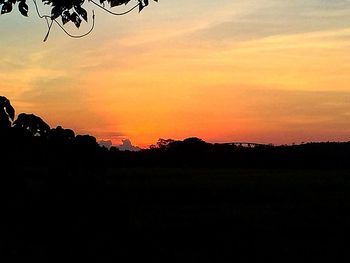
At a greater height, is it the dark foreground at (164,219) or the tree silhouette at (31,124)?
the tree silhouette at (31,124)

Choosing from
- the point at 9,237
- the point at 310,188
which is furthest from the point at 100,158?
the point at 310,188

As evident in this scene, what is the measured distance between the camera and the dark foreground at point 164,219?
299 cm

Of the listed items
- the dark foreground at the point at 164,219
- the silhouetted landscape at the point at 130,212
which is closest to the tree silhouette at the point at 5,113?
the silhouetted landscape at the point at 130,212

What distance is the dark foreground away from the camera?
299 cm

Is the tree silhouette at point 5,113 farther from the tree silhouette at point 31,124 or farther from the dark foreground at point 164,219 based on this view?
the dark foreground at point 164,219

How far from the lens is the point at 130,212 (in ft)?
10.2

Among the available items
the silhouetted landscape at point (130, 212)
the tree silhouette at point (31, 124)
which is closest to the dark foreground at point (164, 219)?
the silhouetted landscape at point (130, 212)

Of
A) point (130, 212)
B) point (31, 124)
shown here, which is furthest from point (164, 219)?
point (31, 124)

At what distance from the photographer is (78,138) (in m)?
2.97

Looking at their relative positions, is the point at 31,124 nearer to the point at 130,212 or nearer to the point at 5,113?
the point at 5,113

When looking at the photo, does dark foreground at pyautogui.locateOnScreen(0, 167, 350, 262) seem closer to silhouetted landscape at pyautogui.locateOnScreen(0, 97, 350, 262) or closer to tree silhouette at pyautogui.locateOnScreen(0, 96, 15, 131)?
silhouetted landscape at pyautogui.locateOnScreen(0, 97, 350, 262)

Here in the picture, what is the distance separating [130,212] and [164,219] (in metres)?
11.7

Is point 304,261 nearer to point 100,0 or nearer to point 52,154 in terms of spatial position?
point 100,0

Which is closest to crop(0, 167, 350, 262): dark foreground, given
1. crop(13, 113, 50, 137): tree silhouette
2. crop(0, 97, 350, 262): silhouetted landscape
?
crop(0, 97, 350, 262): silhouetted landscape
